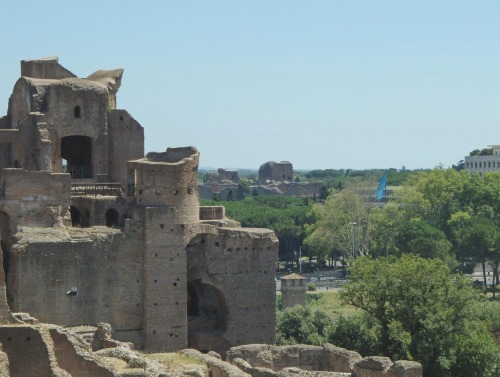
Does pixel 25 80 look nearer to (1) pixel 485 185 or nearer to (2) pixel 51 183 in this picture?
(2) pixel 51 183

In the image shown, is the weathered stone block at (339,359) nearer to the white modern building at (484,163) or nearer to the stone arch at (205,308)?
the stone arch at (205,308)

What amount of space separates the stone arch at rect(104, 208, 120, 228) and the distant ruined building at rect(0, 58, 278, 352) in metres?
0.05

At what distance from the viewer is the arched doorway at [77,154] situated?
5922 cm

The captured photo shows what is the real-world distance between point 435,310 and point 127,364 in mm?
18022

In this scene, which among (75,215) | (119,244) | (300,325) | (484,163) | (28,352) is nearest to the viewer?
(28,352)

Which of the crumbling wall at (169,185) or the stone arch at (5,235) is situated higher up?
the crumbling wall at (169,185)

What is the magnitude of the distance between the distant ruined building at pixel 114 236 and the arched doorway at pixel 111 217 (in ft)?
0.18

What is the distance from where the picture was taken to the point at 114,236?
5156 centimetres

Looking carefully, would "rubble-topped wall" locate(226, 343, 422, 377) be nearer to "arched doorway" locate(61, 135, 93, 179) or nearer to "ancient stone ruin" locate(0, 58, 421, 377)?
"ancient stone ruin" locate(0, 58, 421, 377)

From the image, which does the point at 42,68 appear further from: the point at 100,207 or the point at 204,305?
the point at 204,305

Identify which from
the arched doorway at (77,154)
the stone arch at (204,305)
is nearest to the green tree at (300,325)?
the stone arch at (204,305)

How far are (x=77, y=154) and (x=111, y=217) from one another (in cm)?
687

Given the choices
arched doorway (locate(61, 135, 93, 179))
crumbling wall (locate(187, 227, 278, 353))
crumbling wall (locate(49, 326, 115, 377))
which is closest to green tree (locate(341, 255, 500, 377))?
crumbling wall (locate(187, 227, 278, 353))

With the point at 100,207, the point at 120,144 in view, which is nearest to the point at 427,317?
the point at 100,207
